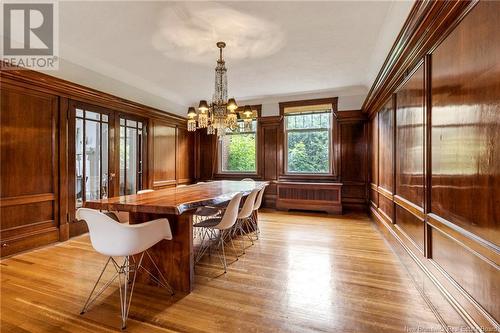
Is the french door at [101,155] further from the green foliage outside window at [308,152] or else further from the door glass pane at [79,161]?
the green foliage outside window at [308,152]

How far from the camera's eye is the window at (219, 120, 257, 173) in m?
6.63

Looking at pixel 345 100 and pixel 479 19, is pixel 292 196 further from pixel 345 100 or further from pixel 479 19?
pixel 479 19

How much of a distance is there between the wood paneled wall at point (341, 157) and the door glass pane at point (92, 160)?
11.6 feet

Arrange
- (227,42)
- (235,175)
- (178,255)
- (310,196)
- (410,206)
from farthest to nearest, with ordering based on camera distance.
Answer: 1. (235,175)
2. (310,196)
3. (227,42)
4. (410,206)
5. (178,255)

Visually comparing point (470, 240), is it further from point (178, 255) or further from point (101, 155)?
point (101, 155)

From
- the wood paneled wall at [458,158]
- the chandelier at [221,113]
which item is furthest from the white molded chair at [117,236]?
the wood paneled wall at [458,158]

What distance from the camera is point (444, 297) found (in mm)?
1830

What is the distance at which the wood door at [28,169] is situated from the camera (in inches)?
120

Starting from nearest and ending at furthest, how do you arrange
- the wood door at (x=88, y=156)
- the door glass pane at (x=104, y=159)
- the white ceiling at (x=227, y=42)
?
the white ceiling at (x=227, y=42), the wood door at (x=88, y=156), the door glass pane at (x=104, y=159)

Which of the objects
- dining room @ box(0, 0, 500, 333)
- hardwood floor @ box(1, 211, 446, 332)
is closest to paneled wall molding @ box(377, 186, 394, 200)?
dining room @ box(0, 0, 500, 333)

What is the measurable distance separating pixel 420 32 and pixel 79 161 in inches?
184

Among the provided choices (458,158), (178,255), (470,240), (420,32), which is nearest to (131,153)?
(178,255)

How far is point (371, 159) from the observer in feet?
17.3

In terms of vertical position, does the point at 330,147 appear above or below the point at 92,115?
below
